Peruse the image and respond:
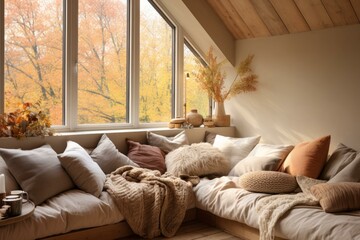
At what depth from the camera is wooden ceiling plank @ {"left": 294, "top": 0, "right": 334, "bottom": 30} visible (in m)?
3.98

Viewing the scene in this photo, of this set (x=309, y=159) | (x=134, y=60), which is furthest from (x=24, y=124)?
(x=309, y=159)

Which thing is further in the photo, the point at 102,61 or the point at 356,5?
the point at 102,61

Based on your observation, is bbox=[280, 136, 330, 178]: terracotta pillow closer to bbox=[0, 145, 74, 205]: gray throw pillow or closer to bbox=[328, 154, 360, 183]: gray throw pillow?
bbox=[328, 154, 360, 183]: gray throw pillow

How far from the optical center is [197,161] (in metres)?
3.93

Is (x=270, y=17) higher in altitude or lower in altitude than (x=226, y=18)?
lower

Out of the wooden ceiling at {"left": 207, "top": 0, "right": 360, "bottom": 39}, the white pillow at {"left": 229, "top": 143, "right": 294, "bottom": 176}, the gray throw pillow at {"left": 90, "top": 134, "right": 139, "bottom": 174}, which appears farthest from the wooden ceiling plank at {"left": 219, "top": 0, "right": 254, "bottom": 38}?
the gray throw pillow at {"left": 90, "top": 134, "right": 139, "bottom": 174}

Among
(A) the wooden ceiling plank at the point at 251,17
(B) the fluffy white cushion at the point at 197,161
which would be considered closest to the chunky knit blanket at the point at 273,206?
(B) the fluffy white cushion at the point at 197,161

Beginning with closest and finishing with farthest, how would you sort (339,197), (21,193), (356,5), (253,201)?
(21,193), (339,197), (253,201), (356,5)

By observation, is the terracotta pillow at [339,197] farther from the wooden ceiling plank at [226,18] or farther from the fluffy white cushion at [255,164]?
the wooden ceiling plank at [226,18]

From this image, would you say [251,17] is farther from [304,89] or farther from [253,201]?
[253,201]

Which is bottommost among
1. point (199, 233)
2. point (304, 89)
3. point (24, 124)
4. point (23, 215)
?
point (199, 233)

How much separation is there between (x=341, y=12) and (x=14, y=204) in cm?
348

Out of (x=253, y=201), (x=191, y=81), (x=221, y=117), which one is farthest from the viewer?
(x=191, y=81)

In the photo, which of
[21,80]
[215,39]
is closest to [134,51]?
[215,39]
